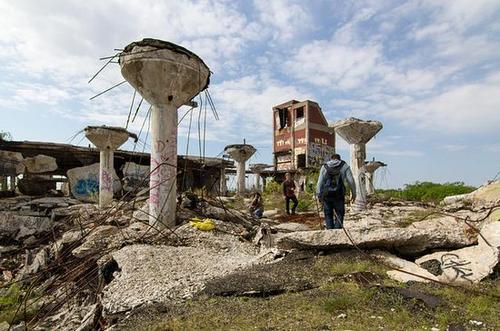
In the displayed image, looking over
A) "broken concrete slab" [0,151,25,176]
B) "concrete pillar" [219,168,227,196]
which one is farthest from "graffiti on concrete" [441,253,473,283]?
"concrete pillar" [219,168,227,196]

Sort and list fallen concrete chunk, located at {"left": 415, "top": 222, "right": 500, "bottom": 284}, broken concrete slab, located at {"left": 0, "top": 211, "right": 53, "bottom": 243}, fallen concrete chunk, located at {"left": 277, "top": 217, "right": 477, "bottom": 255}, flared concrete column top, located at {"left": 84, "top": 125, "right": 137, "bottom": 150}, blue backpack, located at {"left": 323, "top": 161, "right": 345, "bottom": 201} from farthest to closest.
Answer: flared concrete column top, located at {"left": 84, "top": 125, "right": 137, "bottom": 150}, broken concrete slab, located at {"left": 0, "top": 211, "right": 53, "bottom": 243}, blue backpack, located at {"left": 323, "top": 161, "right": 345, "bottom": 201}, fallen concrete chunk, located at {"left": 277, "top": 217, "right": 477, "bottom": 255}, fallen concrete chunk, located at {"left": 415, "top": 222, "right": 500, "bottom": 284}

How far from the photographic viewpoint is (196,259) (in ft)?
17.4

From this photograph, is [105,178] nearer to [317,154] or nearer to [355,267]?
[355,267]

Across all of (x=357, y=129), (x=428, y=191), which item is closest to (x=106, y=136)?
(x=357, y=129)

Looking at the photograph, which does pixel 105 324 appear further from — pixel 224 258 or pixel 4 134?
pixel 4 134

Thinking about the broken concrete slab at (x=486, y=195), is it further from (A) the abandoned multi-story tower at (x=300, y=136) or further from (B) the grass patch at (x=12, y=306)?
(A) the abandoned multi-story tower at (x=300, y=136)

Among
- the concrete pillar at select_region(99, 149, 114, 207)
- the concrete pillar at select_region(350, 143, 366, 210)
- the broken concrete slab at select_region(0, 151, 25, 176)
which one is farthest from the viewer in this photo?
the broken concrete slab at select_region(0, 151, 25, 176)

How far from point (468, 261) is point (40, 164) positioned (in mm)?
16168

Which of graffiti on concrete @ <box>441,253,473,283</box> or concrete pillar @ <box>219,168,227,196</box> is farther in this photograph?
concrete pillar @ <box>219,168,227,196</box>

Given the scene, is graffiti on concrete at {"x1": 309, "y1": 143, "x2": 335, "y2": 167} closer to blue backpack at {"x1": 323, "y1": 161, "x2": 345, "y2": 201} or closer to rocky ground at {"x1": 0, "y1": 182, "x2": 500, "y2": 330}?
blue backpack at {"x1": 323, "y1": 161, "x2": 345, "y2": 201}

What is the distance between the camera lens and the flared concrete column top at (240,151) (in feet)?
62.7

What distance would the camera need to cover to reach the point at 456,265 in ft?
13.6

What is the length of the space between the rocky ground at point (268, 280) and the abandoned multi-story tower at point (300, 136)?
2323 centimetres

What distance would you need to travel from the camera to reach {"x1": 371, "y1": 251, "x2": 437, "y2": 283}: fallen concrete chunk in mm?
3938
